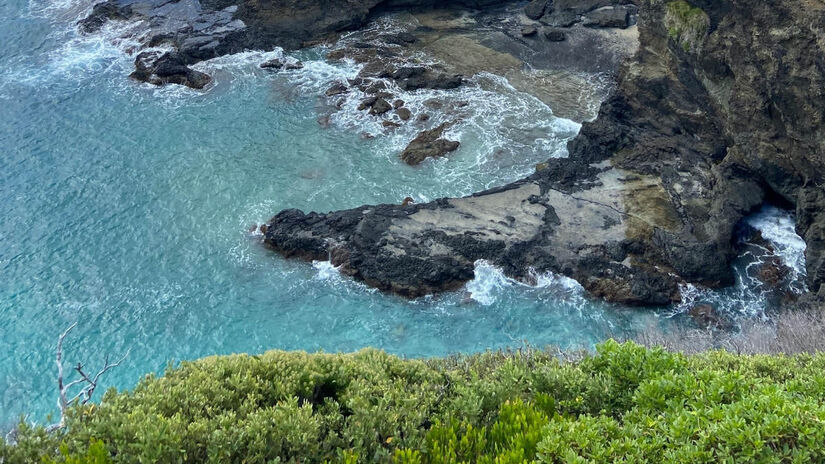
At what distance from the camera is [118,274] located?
3039 centimetres

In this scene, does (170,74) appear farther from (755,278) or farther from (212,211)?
(755,278)

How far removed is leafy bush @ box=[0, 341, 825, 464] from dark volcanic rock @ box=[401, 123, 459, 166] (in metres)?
22.2

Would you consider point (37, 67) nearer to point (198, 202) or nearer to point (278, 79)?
point (278, 79)

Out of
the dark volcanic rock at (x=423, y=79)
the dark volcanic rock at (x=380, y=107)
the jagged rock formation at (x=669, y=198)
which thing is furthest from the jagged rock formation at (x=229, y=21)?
the jagged rock formation at (x=669, y=198)

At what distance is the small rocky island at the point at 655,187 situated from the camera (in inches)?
1115

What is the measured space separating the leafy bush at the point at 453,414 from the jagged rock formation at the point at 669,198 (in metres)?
13.6

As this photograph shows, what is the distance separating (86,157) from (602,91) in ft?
100

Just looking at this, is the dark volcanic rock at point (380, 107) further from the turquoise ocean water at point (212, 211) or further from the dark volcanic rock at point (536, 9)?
the dark volcanic rock at point (536, 9)

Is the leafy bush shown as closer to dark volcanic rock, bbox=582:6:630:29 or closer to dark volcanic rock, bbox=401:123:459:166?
dark volcanic rock, bbox=401:123:459:166

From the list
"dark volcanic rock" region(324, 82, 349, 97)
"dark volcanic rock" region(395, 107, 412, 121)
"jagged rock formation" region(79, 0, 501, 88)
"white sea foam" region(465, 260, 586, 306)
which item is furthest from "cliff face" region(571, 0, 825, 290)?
"jagged rock formation" region(79, 0, 501, 88)

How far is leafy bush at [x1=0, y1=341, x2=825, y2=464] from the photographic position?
1145 cm

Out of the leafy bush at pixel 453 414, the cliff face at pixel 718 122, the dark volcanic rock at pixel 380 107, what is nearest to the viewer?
the leafy bush at pixel 453 414

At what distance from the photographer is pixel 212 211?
1334 inches

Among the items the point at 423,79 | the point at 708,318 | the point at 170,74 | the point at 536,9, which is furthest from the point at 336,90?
the point at 708,318
